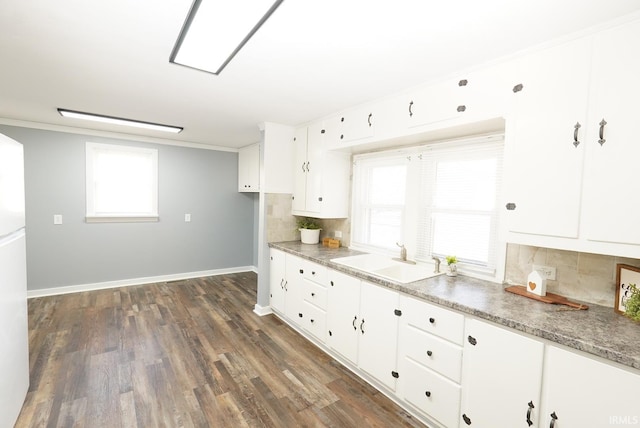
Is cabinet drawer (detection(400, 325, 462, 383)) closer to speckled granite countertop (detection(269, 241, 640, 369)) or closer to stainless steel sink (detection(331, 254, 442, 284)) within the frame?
speckled granite countertop (detection(269, 241, 640, 369))

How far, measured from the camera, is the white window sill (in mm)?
4176

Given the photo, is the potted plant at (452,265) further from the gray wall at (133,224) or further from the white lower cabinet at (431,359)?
the gray wall at (133,224)

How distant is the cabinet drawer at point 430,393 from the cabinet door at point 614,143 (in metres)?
1.15

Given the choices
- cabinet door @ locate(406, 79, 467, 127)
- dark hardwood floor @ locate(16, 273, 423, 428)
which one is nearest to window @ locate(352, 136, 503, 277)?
cabinet door @ locate(406, 79, 467, 127)

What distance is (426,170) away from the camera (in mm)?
2570

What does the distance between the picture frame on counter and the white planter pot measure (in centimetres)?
264

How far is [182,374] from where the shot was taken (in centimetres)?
235

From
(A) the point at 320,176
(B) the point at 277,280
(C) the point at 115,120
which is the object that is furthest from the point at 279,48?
(C) the point at 115,120

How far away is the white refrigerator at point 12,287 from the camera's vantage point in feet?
4.89

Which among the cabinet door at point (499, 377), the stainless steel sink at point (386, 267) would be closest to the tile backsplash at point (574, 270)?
the stainless steel sink at point (386, 267)

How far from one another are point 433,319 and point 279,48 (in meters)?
1.91

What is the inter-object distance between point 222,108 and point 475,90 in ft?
7.51

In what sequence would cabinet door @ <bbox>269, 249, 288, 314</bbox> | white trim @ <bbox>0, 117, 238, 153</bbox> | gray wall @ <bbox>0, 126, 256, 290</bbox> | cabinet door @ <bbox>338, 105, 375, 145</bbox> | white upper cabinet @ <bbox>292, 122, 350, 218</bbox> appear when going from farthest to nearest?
gray wall @ <bbox>0, 126, 256, 290</bbox> < white trim @ <bbox>0, 117, 238, 153</bbox> < cabinet door @ <bbox>269, 249, 288, 314</bbox> < white upper cabinet @ <bbox>292, 122, 350, 218</bbox> < cabinet door @ <bbox>338, 105, 375, 145</bbox>

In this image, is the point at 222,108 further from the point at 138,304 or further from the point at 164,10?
the point at 138,304
